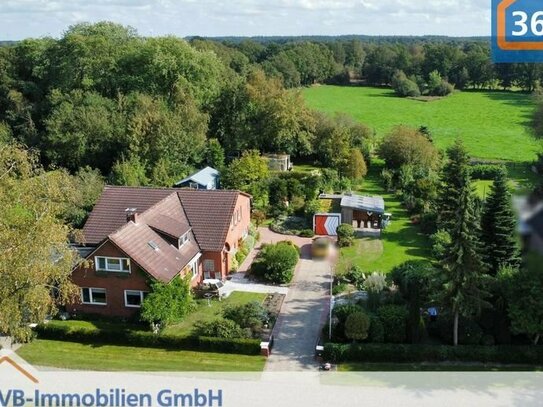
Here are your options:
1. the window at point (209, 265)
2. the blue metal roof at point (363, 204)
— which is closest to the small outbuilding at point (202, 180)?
the blue metal roof at point (363, 204)

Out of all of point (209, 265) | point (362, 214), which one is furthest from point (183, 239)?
point (362, 214)

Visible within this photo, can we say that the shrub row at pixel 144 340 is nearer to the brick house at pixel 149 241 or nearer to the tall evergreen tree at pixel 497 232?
the brick house at pixel 149 241

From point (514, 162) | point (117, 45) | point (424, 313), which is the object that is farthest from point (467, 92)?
point (424, 313)

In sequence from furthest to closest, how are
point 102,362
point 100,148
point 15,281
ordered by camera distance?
1. point 100,148
2. point 102,362
3. point 15,281

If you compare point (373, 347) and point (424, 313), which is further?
point (424, 313)

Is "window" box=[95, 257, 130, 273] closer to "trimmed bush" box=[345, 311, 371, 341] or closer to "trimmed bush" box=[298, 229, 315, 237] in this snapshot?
"trimmed bush" box=[345, 311, 371, 341]

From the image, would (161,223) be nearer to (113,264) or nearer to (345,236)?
(113,264)

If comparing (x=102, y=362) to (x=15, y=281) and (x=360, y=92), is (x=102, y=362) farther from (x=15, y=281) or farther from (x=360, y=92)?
(x=360, y=92)

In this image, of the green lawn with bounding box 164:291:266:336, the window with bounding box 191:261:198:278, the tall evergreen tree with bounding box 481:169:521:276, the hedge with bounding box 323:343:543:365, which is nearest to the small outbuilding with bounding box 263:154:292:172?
the window with bounding box 191:261:198:278
